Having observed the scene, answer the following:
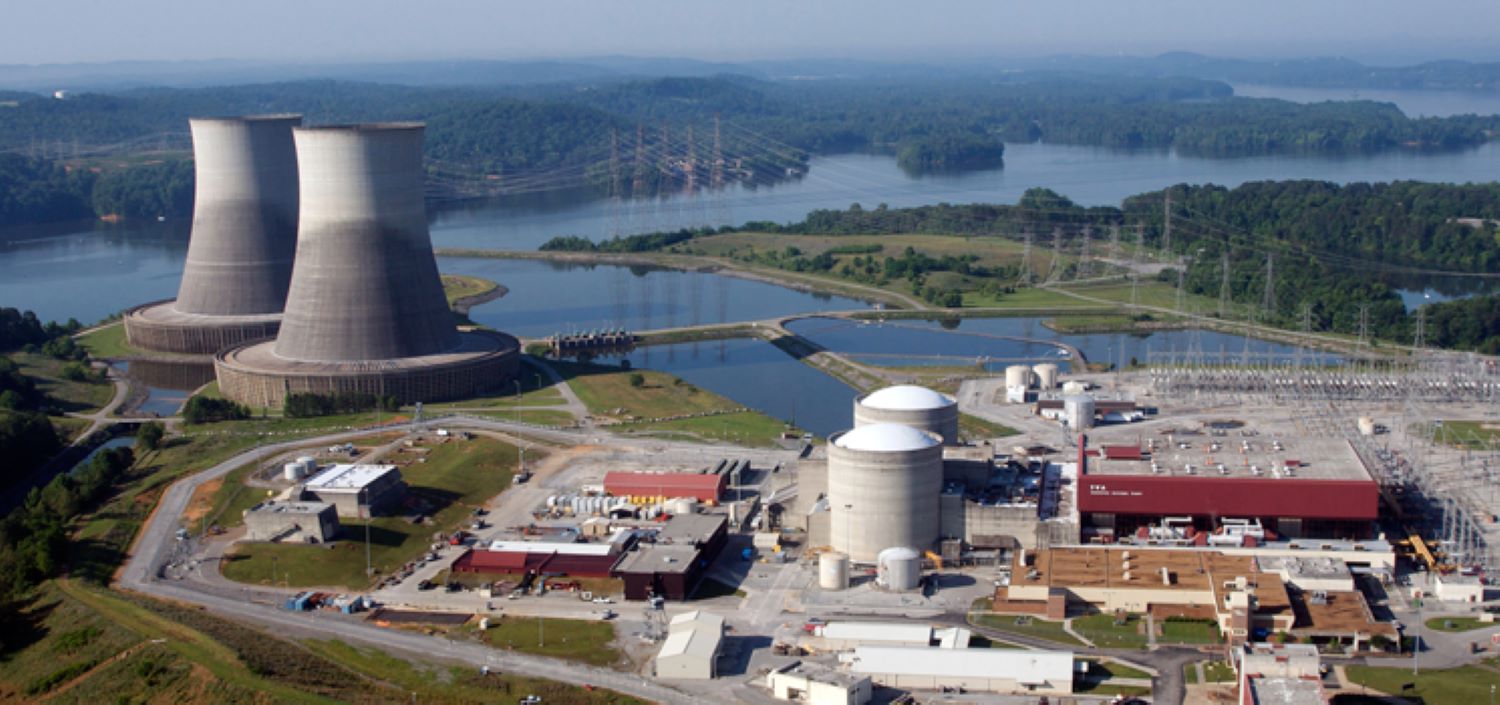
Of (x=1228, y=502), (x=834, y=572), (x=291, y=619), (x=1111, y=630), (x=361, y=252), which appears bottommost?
(x=291, y=619)

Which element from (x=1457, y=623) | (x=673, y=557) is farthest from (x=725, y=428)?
(x=1457, y=623)

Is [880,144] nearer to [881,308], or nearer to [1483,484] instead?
[881,308]

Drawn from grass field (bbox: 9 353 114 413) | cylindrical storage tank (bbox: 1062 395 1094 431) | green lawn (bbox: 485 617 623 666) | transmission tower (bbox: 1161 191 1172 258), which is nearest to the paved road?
green lawn (bbox: 485 617 623 666)

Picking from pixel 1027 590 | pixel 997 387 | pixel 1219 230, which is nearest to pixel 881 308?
pixel 997 387

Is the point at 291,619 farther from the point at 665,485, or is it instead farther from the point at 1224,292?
the point at 1224,292

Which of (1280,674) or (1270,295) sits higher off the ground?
(1270,295)

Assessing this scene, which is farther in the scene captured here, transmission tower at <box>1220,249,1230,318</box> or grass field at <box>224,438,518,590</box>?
transmission tower at <box>1220,249,1230,318</box>

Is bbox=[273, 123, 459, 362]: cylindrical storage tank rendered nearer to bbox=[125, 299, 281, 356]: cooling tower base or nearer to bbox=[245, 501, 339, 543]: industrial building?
bbox=[125, 299, 281, 356]: cooling tower base
